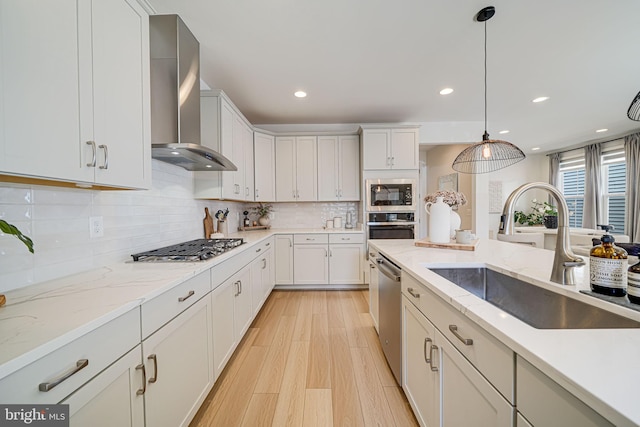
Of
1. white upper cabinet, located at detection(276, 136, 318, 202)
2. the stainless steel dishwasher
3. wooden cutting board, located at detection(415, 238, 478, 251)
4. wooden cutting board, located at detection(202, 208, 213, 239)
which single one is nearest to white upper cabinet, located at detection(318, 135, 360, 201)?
white upper cabinet, located at detection(276, 136, 318, 202)

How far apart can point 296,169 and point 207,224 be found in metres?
1.62

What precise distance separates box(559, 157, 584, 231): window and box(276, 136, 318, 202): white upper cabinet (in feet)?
20.2

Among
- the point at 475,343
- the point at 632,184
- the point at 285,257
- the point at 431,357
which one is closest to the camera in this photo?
the point at 475,343

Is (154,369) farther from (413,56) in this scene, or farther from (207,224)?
(413,56)

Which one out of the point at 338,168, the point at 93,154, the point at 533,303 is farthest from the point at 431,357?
the point at 338,168

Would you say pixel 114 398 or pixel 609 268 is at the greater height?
pixel 609 268

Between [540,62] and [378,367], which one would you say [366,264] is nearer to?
[378,367]

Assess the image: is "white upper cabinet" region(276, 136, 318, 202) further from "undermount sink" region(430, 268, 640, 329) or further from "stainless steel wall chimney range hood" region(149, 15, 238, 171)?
"undermount sink" region(430, 268, 640, 329)

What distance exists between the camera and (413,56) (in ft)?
7.11

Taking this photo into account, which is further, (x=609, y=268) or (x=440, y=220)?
(x=440, y=220)

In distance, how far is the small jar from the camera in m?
0.69


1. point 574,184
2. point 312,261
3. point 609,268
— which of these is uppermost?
point 574,184

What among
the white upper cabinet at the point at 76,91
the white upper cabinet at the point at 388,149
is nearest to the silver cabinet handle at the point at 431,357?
the white upper cabinet at the point at 76,91

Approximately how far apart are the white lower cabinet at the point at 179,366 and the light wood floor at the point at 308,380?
259 millimetres
